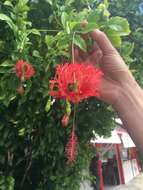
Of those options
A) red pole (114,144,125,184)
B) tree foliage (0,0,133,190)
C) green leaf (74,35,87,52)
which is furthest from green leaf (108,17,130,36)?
red pole (114,144,125,184)

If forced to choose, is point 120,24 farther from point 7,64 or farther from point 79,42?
point 7,64

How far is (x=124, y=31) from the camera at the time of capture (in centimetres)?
157

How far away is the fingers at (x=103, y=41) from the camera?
1.47 meters

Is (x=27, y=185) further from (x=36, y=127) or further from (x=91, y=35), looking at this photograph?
(x=91, y=35)

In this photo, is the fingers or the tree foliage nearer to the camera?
the fingers

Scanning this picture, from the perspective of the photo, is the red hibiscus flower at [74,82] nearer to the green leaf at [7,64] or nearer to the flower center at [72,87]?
the flower center at [72,87]

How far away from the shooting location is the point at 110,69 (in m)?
1.54

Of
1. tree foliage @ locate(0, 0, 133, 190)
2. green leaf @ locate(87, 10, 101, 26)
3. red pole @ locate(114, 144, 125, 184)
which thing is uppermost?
green leaf @ locate(87, 10, 101, 26)

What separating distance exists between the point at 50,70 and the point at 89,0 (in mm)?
578

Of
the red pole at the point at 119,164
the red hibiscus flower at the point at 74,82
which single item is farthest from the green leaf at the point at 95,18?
the red pole at the point at 119,164

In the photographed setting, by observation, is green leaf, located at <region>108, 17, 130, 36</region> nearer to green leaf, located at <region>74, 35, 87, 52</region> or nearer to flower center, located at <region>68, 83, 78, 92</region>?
green leaf, located at <region>74, 35, 87, 52</region>

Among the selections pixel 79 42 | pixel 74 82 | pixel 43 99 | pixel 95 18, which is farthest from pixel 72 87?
pixel 43 99

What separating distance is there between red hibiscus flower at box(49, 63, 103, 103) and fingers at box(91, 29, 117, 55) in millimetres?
258

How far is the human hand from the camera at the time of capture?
1.50 meters
